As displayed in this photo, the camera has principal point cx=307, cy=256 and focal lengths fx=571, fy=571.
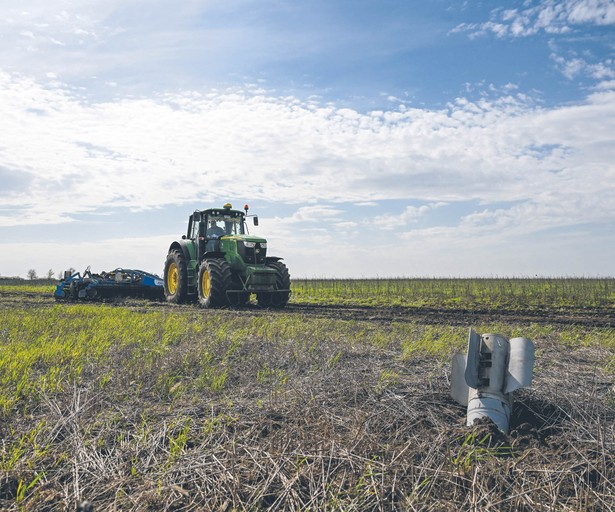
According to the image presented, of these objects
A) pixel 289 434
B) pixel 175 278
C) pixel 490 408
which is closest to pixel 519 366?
pixel 490 408

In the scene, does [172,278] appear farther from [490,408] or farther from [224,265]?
[490,408]

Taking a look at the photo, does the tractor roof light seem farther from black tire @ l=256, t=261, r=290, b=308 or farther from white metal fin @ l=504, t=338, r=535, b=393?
black tire @ l=256, t=261, r=290, b=308

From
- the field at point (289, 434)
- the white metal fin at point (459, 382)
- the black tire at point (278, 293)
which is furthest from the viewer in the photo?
the black tire at point (278, 293)

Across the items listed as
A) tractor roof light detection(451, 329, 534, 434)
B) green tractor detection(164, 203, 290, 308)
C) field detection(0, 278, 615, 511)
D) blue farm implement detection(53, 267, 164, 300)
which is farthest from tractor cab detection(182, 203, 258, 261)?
tractor roof light detection(451, 329, 534, 434)

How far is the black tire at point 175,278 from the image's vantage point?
17250 millimetres

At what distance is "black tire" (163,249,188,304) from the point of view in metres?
17.2

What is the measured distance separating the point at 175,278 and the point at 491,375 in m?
15.4

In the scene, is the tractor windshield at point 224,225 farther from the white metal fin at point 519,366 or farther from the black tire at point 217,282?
the white metal fin at point 519,366

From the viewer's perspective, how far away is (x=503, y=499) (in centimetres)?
308

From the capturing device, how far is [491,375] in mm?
4246

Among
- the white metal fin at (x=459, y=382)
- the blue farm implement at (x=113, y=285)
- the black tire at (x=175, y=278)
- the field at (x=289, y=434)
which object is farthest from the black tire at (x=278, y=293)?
the white metal fin at (x=459, y=382)

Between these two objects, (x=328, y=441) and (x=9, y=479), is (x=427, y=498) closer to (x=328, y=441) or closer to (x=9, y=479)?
(x=328, y=441)

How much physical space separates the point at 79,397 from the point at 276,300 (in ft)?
38.8

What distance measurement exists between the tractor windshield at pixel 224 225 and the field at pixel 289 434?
10.4m
